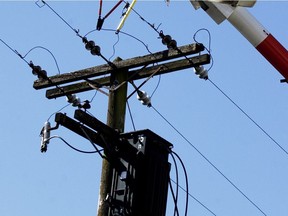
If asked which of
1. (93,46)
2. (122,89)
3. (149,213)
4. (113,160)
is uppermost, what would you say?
(93,46)

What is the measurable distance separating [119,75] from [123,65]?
200mm

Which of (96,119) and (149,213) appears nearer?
(149,213)

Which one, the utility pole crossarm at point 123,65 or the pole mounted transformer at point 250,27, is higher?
the pole mounted transformer at point 250,27

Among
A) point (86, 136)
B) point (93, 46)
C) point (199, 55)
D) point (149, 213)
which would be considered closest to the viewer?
point (149, 213)

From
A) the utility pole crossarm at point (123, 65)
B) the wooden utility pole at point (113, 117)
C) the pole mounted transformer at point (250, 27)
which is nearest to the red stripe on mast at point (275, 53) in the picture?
the pole mounted transformer at point (250, 27)

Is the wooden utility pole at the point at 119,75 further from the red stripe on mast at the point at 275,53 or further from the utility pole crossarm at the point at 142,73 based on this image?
the red stripe on mast at the point at 275,53

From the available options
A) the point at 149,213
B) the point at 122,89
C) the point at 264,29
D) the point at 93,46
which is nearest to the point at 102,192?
the point at 149,213

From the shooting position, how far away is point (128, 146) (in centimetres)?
942

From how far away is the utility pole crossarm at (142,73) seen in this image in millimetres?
11023

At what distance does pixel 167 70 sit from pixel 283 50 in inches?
87.5

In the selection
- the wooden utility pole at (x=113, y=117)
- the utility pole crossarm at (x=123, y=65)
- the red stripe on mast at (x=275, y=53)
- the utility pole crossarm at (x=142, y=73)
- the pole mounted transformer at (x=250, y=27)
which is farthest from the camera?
the red stripe on mast at (x=275, y=53)

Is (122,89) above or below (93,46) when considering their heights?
below

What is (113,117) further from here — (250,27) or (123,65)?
(250,27)

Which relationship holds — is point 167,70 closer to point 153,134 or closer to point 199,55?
point 199,55
